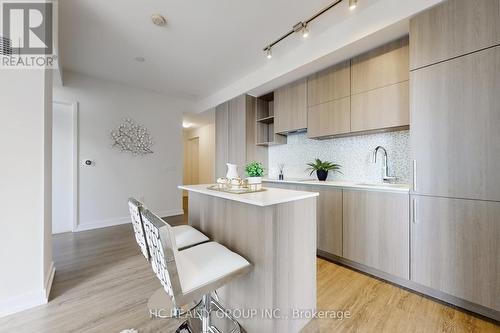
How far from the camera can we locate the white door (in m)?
3.44

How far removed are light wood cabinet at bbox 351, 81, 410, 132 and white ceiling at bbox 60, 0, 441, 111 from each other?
0.62m

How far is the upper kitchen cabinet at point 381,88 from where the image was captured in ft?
6.69

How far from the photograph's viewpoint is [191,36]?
253 cm

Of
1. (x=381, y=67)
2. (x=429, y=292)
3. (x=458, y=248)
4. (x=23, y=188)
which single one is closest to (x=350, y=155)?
(x=381, y=67)

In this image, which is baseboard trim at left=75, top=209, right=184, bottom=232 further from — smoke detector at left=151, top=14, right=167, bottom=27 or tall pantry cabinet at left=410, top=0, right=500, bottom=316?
tall pantry cabinet at left=410, top=0, right=500, bottom=316

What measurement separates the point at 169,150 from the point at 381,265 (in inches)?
169

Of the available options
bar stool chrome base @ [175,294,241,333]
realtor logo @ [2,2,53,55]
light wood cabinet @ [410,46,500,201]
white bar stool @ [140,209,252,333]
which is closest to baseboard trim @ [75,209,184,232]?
realtor logo @ [2,2,53,55]

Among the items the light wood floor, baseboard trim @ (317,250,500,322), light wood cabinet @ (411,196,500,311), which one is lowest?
the light wood floor

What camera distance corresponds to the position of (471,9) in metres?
1.49

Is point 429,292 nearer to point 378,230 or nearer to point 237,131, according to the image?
point 378,230

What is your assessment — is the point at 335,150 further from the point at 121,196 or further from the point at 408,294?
the point at 121,196

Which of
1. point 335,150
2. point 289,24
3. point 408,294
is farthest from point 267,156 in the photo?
point 408,294

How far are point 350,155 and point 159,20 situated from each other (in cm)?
279

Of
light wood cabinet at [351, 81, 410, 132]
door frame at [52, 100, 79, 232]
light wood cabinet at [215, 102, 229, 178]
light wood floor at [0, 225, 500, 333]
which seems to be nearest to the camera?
light wood floor at [0, 225, 500, 333]
